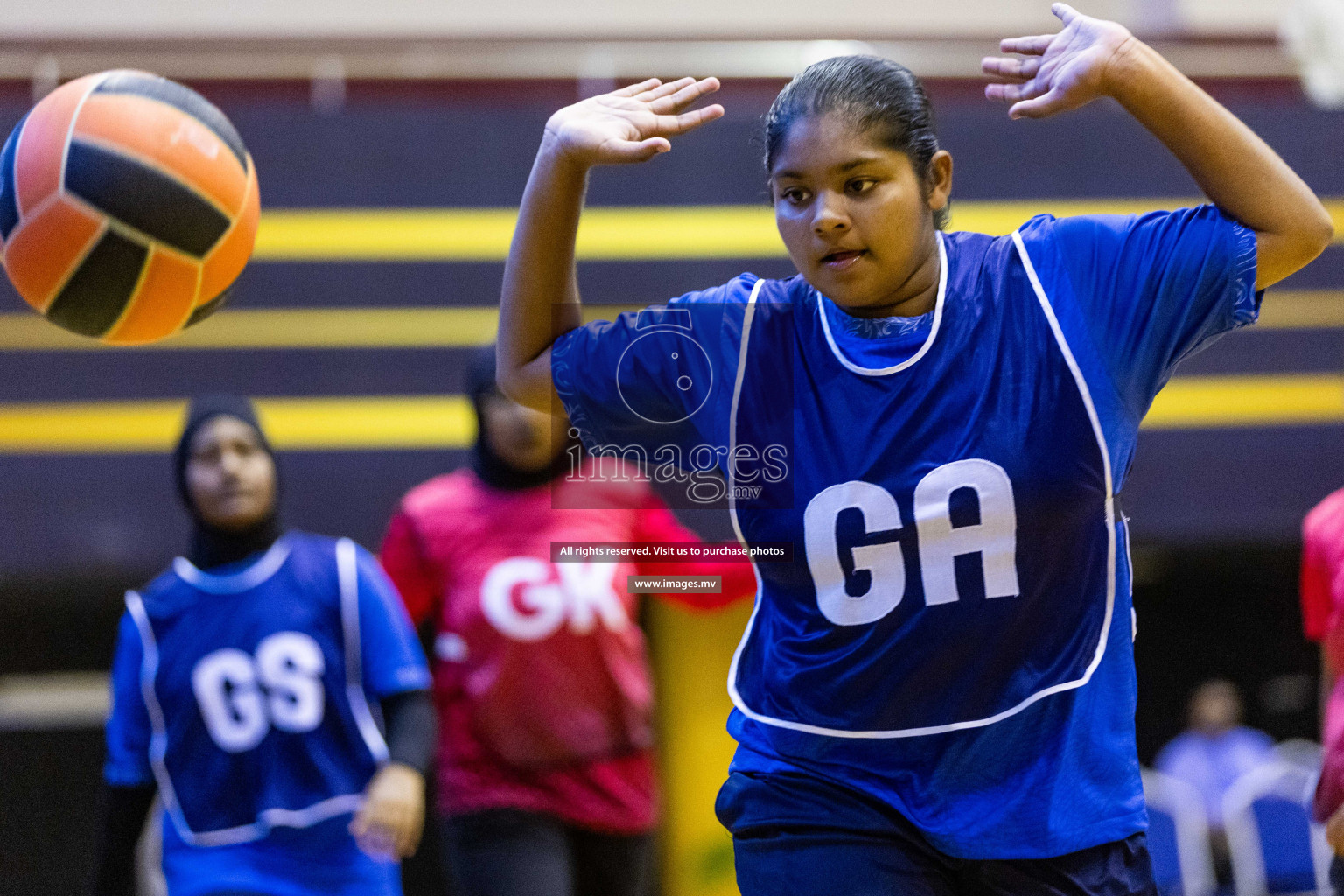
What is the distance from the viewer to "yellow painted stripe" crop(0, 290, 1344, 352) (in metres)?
6.46

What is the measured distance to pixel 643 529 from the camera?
413cm

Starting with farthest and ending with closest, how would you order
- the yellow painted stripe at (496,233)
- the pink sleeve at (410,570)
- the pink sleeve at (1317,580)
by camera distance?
the yellow painted stripe at (496,233), the pink sleeve at (410,570), the pink sleeve at (1317,580)

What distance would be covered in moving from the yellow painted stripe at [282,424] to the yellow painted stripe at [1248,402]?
366 cm

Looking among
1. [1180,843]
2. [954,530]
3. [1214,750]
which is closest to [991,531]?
[954,530]

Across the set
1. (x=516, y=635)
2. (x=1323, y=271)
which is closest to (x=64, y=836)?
(x=516, y=635)

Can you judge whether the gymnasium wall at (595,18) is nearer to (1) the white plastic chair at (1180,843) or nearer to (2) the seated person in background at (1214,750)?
(2) the seated person in background at (1214,750)

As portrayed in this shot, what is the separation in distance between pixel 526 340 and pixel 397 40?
5.75 m

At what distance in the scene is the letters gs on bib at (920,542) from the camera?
1.87 meters

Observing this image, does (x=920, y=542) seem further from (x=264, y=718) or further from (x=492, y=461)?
(x=492, y=461)

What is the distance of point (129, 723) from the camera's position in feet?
11.4

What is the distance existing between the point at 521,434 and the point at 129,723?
1.38 metres

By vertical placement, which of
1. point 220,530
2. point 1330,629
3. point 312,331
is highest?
point 312,331

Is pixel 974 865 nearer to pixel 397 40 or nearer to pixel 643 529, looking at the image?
pixel 643 529

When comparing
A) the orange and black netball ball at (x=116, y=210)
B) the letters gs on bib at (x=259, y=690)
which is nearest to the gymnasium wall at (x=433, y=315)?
the letters gs on bib at (x=259, y=690)
